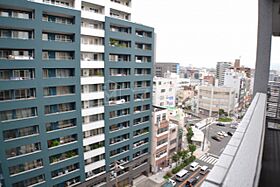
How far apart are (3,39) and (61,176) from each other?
15.3 ft

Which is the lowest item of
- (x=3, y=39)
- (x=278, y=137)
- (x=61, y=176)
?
(x=61, y=176)

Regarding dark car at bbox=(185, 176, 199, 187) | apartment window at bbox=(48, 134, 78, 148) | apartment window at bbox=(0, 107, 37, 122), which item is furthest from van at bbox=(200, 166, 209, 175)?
apartment window at bbox=(0, 107, 37, 122)

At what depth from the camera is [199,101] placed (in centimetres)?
2156

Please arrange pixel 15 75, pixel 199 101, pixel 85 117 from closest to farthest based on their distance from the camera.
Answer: pixel 15 75 → pixel 85 117 → pixel 199 101

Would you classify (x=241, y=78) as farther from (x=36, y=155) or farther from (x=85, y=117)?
(x=36, y=155)

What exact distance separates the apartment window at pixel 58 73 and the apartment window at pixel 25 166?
2738 mm

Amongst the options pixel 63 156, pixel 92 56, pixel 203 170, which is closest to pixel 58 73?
pixel 92 56

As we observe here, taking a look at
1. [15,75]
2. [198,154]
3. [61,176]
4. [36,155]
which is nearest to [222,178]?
[15,75]

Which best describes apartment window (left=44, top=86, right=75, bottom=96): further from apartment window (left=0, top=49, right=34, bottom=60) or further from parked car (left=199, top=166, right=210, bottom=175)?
parked car (left=199, top=166, right=210, bottom=175)

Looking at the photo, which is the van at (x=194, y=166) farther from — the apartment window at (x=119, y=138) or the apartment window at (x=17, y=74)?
the apartment window at (x=17, y=74)

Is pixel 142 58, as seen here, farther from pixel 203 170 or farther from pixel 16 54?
pixel 203 170

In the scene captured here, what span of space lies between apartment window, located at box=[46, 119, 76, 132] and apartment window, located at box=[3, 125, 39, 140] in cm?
35

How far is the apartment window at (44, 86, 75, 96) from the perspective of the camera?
557 cm

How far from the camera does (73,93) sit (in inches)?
240
